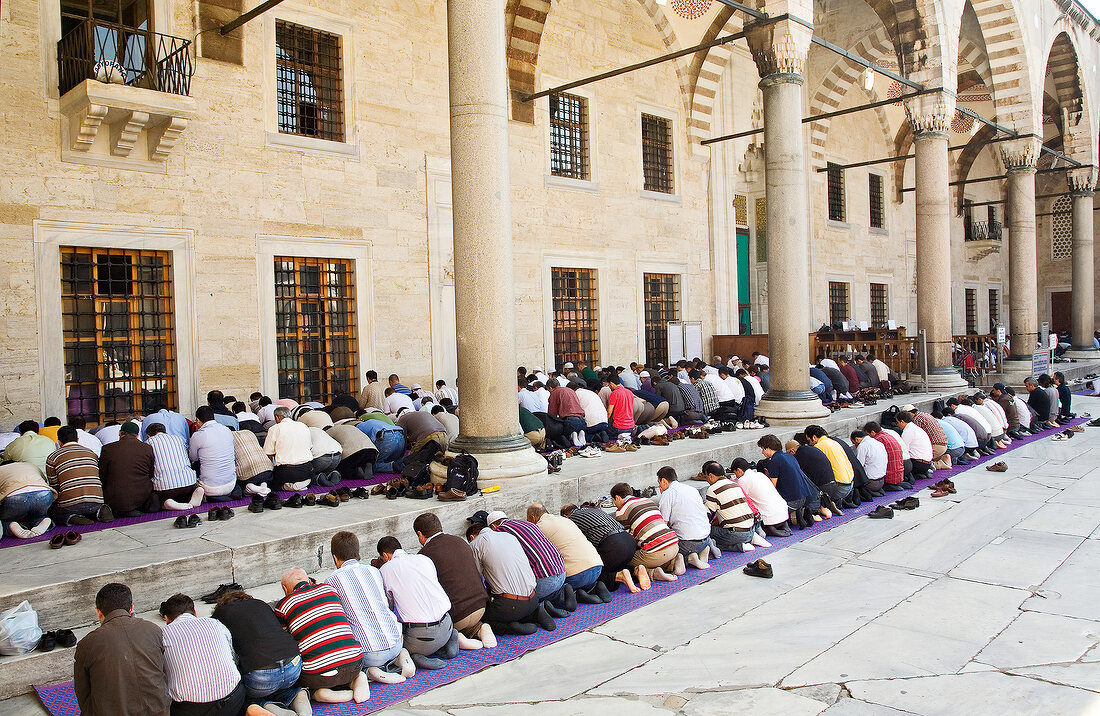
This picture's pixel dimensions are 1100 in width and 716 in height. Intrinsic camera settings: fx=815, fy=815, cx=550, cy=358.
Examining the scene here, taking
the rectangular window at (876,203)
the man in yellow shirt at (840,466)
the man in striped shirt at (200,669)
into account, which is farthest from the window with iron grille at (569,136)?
the rectangular window at (876,203)

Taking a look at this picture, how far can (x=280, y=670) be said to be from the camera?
13.5 feet

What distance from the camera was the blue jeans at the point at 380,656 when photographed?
14.7 feet

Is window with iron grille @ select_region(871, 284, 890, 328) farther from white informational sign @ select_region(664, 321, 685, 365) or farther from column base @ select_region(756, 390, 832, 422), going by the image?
column base @ select_region(756, 390, 832, 422)

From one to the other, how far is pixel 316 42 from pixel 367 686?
9.86 m

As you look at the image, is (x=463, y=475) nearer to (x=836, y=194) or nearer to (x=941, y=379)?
(x=941, y=379)

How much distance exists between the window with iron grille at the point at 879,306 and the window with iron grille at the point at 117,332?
19.7m

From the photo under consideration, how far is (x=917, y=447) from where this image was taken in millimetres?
9539

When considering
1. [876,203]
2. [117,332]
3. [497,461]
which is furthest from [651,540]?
[876,203]

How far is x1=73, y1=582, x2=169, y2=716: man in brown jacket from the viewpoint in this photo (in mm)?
3582

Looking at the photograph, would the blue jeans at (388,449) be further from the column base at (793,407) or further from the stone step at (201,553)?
the column base at (793,407)

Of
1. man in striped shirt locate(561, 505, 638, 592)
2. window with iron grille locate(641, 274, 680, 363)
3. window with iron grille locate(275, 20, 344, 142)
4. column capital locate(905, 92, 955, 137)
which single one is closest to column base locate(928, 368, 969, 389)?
column capital locate(905, 92, 955, 137)

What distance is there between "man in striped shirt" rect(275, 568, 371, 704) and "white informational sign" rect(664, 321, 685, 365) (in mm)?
12669

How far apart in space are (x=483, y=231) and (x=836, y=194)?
1758 centimetres

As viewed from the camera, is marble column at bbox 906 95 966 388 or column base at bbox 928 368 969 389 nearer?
marble column at bbox 906 95 966 388
